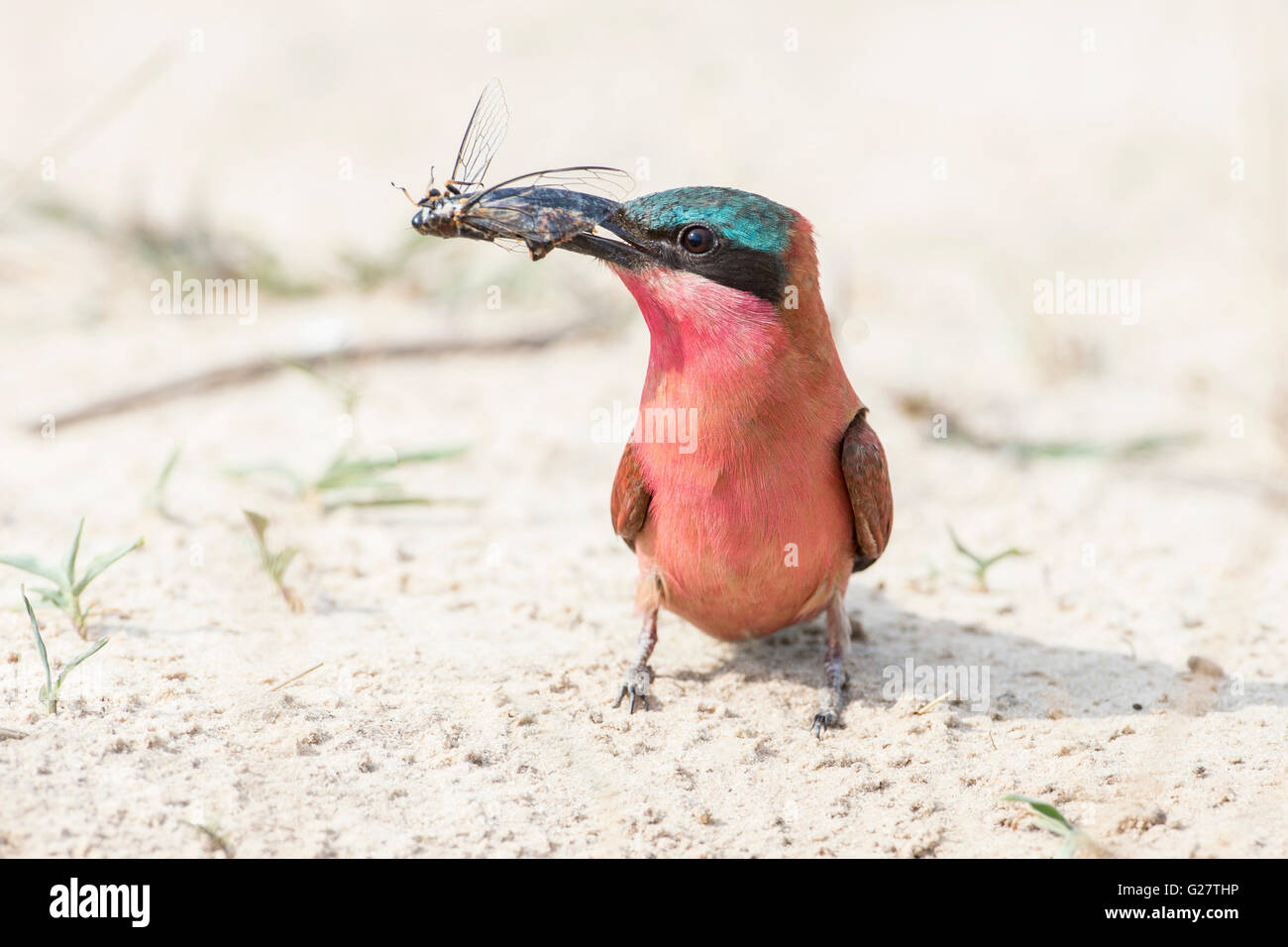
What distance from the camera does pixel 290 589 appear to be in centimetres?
375

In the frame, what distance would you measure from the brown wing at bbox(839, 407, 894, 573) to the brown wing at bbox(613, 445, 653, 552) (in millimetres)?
557

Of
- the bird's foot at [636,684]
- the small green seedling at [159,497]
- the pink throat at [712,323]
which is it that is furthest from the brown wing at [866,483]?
the small green seedling at [159,497]

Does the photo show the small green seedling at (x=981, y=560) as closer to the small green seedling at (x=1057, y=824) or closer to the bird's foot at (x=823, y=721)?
the bird's foot at (x=823, y=721)

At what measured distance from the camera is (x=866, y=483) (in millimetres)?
3354

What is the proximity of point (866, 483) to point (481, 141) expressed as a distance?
1385 millimetres

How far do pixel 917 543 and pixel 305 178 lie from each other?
5648 mm

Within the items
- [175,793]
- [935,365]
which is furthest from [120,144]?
[175,793]

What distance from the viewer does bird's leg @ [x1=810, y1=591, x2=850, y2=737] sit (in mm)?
3383

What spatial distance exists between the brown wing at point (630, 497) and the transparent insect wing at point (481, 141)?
2.80 feet

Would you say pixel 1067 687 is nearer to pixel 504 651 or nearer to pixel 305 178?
pixel 504 651

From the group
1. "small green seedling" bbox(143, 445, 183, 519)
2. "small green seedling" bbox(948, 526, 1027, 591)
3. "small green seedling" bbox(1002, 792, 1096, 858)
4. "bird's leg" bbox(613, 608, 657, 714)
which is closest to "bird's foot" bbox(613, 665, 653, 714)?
"bird's leg" bbox(613, 608, 657, 714)

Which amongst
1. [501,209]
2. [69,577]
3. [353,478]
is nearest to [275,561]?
[69,577]

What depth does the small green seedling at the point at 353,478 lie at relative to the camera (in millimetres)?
4293
